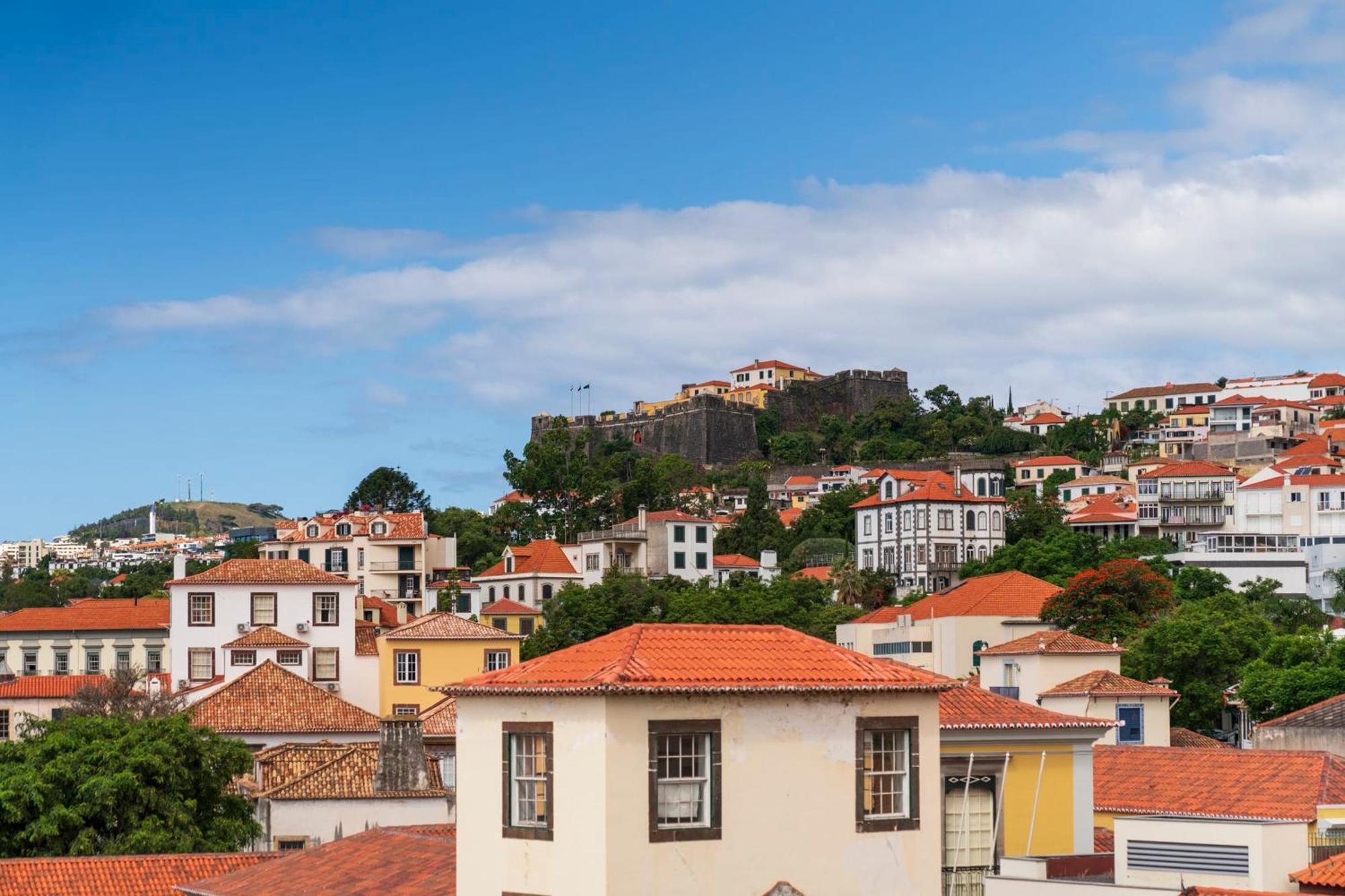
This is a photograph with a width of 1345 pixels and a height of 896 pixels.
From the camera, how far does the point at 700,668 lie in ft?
72.4

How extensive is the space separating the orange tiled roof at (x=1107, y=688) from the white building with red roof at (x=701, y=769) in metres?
26.1

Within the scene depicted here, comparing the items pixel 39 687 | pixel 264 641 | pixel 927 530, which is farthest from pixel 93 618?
pixel 927 530

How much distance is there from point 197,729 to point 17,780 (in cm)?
400

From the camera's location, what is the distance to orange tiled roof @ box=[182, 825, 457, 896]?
999 inches

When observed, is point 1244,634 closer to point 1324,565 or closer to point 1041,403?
point 1324,565

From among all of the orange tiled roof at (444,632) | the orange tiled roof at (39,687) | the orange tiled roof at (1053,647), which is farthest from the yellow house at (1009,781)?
the orange tiled roof at (39,687)

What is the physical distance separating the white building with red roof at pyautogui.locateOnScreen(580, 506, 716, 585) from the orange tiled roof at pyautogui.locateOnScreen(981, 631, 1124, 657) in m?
57.6

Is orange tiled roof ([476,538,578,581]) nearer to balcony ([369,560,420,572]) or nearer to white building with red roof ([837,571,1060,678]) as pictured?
balcony ([369,560,420,572])

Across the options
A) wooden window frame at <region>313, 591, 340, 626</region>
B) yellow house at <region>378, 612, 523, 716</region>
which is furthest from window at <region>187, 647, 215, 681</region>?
yellow house at <region>378, 612, 523, 716</region>

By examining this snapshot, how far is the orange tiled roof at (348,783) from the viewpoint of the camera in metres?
40.4

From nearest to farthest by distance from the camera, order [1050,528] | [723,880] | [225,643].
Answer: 1. [723,880]
2. [225,643]
3. [1050,528]

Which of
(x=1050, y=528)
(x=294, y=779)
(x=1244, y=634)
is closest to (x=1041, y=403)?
(x=1050, y=528)

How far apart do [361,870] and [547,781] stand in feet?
19.0

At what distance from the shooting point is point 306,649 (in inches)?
2601
